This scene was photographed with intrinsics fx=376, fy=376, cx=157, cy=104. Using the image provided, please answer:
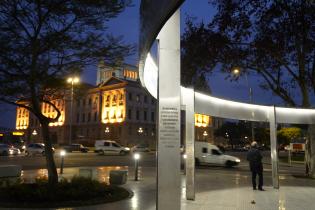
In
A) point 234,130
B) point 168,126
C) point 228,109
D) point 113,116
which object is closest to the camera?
point 168,126

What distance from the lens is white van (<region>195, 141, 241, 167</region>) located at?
3058 centimetres

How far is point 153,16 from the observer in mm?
6160

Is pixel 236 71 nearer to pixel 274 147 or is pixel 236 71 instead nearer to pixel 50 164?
pixel 274 147

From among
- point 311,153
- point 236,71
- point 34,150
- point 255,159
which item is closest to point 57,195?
point 255,159

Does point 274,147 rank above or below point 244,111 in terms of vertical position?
below

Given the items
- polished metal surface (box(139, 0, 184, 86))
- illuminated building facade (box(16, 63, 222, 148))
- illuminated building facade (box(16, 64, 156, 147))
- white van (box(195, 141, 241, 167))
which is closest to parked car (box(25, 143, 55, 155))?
white van (box(195, 141, 241, 167))

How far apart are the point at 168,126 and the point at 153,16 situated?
309cm

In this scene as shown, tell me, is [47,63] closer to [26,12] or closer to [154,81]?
[26,12]

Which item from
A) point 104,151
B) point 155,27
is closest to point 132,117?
point 104,151

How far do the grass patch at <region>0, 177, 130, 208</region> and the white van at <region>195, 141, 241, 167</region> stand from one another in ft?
63.3

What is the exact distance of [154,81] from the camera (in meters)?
11.7

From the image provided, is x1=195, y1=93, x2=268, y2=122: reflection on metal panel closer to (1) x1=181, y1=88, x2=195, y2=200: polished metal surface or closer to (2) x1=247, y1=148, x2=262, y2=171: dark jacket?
(1) x1=181, y1=88, x2=195, y2=200: polished metal surface

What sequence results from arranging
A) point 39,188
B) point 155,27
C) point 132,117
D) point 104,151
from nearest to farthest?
point 155,27 → point 39,188 → point 104,151 → point 132,117

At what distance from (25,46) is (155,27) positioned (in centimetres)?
842
